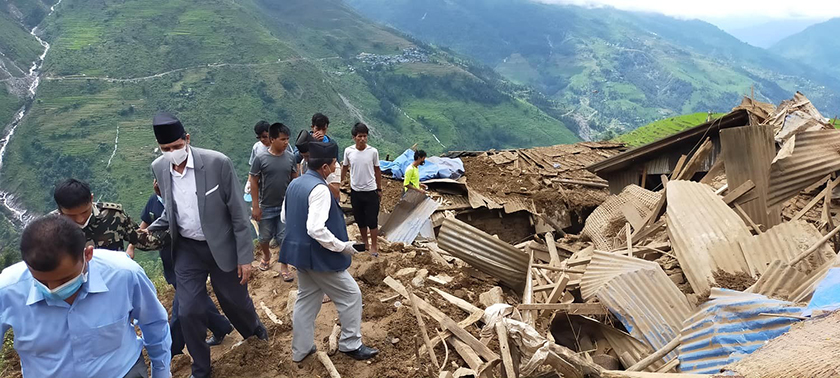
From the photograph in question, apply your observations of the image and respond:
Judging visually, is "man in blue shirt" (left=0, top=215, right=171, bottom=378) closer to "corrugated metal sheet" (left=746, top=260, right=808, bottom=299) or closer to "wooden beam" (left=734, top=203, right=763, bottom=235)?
"corrugated metal sheet" (left=746, top=260, right=808, bottom=299)

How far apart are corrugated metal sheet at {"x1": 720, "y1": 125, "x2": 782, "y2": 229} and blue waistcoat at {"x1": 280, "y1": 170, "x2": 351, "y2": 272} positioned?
5303mm

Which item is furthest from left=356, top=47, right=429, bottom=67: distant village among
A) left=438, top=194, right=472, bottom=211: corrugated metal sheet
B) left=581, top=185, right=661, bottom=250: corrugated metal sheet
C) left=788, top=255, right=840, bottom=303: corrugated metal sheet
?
left=788, top=255, right=840, bottom=303: corrugated metal sheet

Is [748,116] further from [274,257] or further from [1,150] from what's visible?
[1,150]

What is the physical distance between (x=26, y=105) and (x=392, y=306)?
56.3 metres

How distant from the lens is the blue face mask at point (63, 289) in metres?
1.92

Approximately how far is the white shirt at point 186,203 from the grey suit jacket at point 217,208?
0.03 metres

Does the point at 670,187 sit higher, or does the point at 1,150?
the point at 670,187

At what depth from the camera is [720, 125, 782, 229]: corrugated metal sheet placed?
234 inches

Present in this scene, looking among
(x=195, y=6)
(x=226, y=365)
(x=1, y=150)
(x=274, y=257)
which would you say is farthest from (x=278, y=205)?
(x=195, y=6)

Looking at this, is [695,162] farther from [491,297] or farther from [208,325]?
[208,325]

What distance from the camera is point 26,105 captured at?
46.0 meters

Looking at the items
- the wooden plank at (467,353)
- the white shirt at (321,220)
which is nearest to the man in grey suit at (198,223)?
the white shirt at (321,220)

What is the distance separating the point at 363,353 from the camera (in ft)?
12.9

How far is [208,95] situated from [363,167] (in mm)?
52831
